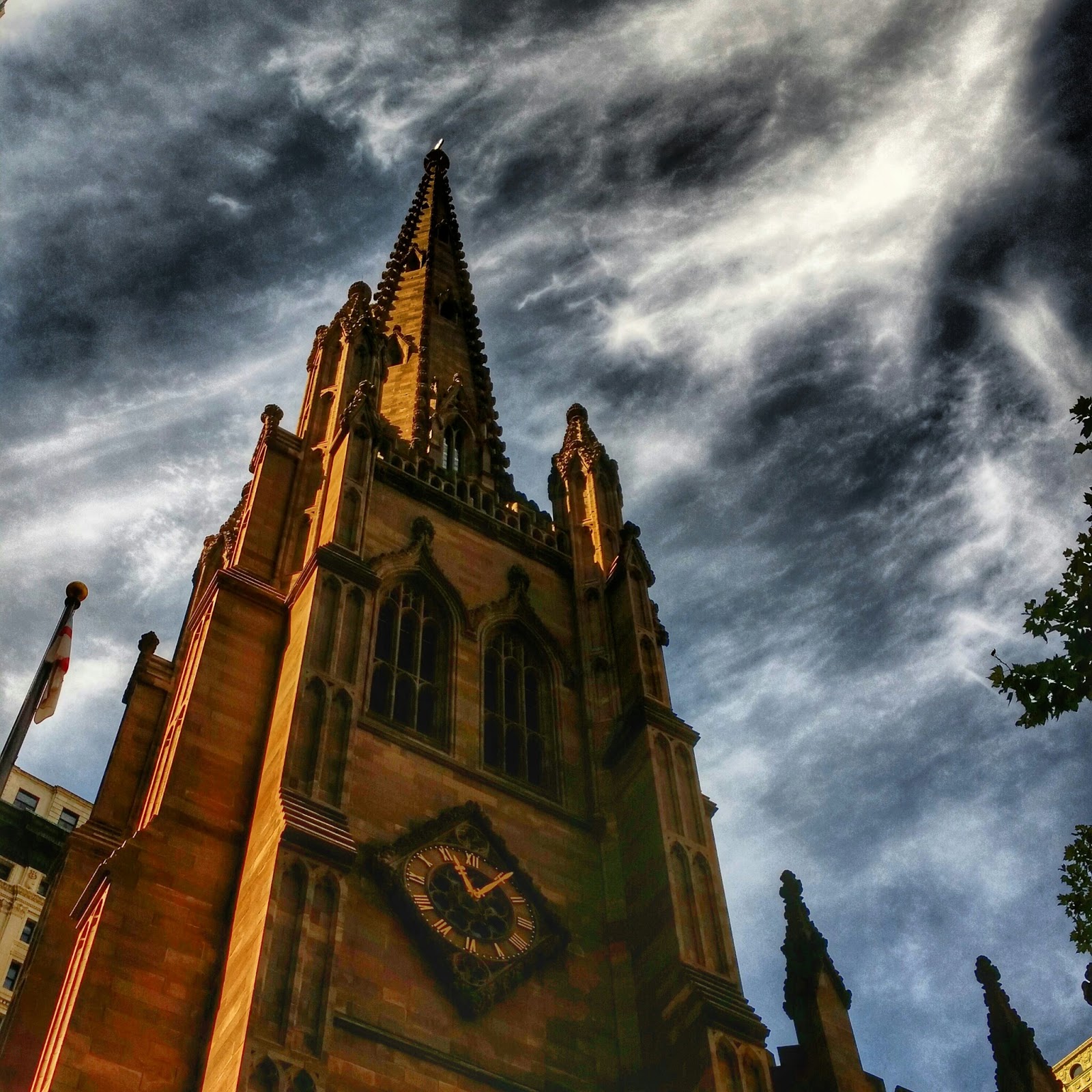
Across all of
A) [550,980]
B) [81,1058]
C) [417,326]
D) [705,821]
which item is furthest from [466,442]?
[81,1058]

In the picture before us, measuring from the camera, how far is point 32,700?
15688 mm

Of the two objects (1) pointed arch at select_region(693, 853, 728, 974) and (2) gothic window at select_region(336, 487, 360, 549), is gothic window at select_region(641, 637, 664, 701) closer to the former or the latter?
(1) pointed arch at select_region(693, 853, 728, 974)

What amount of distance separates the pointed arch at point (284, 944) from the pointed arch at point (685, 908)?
6.18m

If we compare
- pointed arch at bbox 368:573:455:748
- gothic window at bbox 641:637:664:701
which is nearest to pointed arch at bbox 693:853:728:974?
gothic window at bbox 641:637:664:701

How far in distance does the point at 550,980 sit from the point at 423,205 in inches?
1800

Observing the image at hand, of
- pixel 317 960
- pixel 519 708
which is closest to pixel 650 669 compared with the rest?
pixel 519 708

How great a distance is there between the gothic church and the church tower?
0.05m

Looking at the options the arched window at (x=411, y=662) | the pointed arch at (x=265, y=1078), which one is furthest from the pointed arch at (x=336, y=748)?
the pointed arch at (x=265, y=1078)

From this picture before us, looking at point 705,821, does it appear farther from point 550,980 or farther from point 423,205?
point 423,205

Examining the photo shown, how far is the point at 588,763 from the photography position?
26422 mm

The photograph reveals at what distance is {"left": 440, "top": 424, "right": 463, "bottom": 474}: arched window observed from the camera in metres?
39.3

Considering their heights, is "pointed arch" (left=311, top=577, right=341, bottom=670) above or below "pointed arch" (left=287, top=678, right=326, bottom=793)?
above

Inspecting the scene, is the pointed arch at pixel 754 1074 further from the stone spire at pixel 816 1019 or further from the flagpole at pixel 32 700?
the flagpole at pixel 32 700

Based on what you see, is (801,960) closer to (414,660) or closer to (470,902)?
(470,902)
